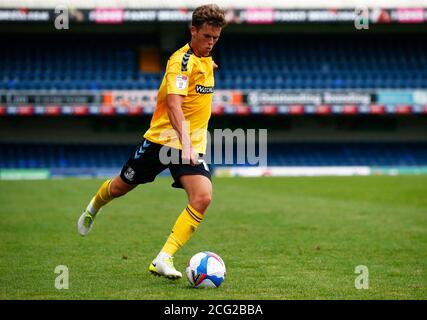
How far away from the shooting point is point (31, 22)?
35.3 metres

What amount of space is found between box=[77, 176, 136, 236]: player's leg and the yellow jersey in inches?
26.3

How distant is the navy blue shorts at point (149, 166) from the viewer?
700 centimetres

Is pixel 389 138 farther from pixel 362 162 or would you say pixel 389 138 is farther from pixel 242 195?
pixel 242 195

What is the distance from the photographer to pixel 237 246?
9.67 metres

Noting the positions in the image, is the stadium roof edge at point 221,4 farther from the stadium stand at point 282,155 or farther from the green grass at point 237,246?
the green grass at point 237,246

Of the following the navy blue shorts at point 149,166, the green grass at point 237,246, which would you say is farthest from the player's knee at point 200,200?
the green grass at point 237,246

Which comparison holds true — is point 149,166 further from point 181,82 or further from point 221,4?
point 221,4

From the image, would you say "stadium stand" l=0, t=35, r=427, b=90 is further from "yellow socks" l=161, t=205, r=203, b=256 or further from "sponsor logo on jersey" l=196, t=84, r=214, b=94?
"yellow socks" l=161, t=205, r=203, b=256

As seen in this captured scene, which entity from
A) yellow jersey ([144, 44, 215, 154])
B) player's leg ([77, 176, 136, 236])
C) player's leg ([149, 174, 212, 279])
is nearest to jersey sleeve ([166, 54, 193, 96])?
yellow jersey ([144, 44, 215, 154])

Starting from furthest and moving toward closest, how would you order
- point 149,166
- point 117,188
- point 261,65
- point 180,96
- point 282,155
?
1. point 261,65
2. point 282,155
3. point 117,188
4. point 149,166
5. point 180,96

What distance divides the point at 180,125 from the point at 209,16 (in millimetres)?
968

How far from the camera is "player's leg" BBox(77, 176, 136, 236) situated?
7672 mm

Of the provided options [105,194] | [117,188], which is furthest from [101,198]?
[117,188]

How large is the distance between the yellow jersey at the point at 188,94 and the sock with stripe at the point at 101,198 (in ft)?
2.93
